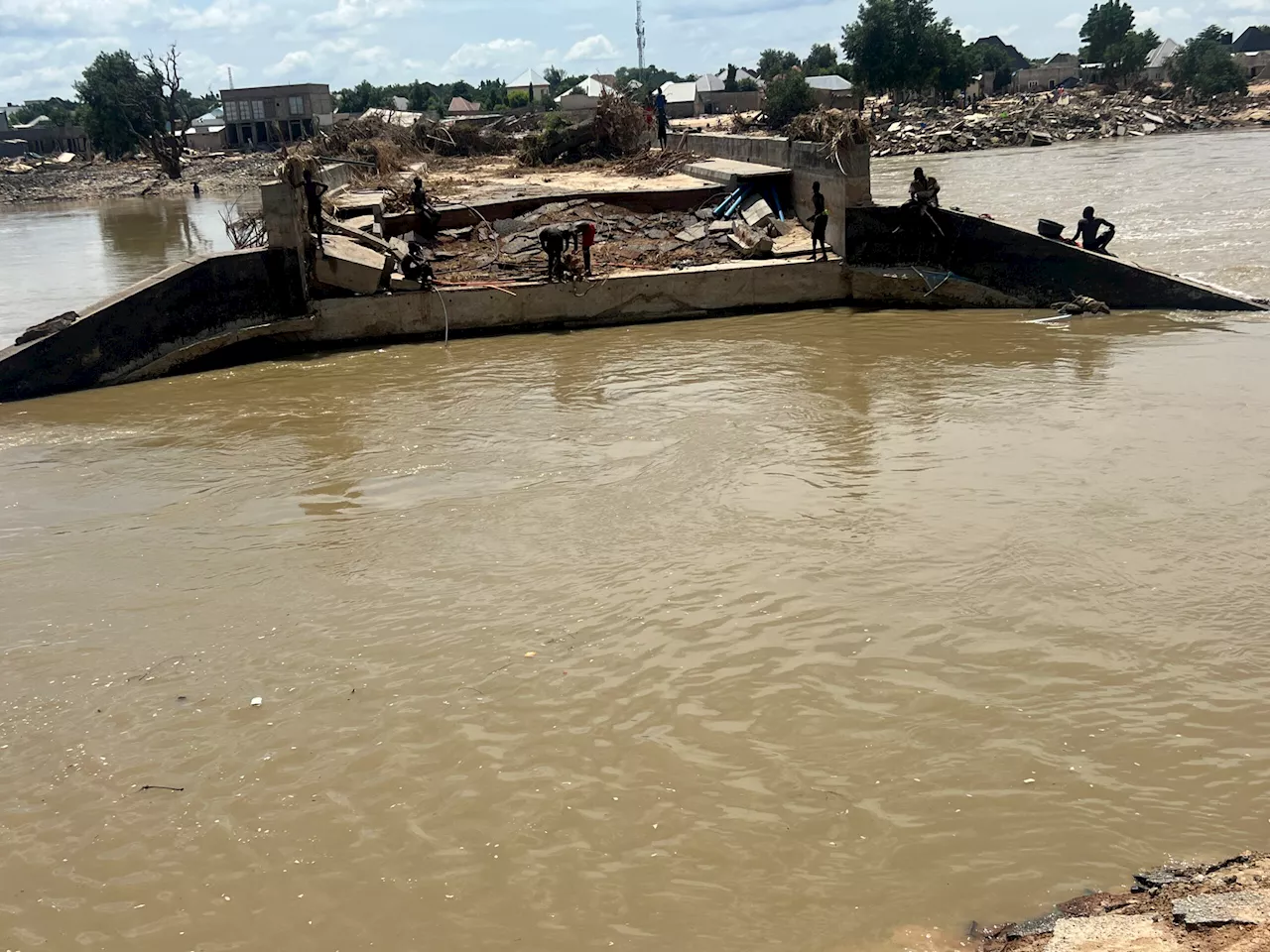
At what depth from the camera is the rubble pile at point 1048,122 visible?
5691 centimetres

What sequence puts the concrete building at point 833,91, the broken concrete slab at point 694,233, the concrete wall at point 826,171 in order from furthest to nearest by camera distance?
1. the concrete building at point 833,91
2. the broken concrete slab at point 694,233
3. the concrete wall at point 826,171

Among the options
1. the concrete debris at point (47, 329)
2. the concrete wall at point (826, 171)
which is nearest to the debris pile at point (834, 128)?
the concrete wall at point (826, 171)

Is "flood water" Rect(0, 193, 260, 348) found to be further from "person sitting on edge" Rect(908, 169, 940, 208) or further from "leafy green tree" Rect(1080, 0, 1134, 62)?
"leafy green tree" Rect(1080, 0, 1134, 62)

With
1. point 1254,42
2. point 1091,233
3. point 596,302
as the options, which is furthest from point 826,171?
point 1254,42

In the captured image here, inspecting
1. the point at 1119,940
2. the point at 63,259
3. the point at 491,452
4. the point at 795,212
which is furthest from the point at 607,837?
the point at 63,259

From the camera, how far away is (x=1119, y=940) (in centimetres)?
315

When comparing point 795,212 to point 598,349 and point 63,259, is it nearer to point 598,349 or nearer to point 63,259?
point 598,349

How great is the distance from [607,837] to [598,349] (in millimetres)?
10045

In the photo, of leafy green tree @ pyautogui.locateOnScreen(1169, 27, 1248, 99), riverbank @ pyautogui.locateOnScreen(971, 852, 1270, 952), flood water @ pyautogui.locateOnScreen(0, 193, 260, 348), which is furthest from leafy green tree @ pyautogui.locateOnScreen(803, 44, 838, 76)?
riverbank @ pyautogui.locateOnScreen(971, 852, 1270, 952)

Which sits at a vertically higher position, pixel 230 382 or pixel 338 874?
pixel 230 382

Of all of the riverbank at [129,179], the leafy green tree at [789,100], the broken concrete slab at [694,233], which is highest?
the leafy green tree at [789,100]

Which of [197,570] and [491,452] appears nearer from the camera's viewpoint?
[197,570]

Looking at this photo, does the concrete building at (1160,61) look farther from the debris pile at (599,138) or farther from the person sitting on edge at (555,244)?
the person sitting on edge at (555,244)

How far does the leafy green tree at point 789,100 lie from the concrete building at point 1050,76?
3726 cm
